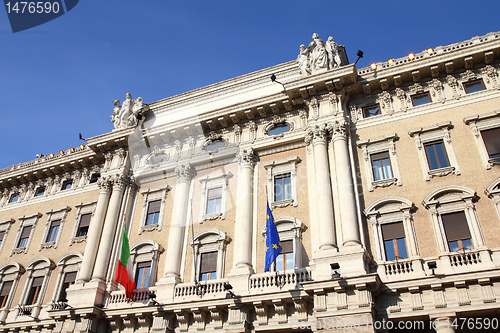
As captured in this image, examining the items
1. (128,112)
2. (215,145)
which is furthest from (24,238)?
(215,145)

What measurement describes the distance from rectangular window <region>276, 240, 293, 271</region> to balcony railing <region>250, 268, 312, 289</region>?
967 mm

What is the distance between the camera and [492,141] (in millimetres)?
19156

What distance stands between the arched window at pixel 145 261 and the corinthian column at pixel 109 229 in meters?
1.41

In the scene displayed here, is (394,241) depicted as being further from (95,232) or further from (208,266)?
(95,232)

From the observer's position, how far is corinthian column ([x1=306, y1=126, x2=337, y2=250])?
1875 centimetres

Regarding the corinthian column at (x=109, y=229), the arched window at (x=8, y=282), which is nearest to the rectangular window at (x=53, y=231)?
the arched window at (x=8, y=282)

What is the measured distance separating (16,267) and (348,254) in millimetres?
20376

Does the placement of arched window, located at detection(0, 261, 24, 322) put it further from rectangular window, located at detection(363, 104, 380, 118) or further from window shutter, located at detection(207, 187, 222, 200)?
rectangular window, located at detection(363, 104, 380, 118)

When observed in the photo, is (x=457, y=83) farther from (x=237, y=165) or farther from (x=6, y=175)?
(x=6, y=175)

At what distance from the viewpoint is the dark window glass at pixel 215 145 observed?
25562 mm

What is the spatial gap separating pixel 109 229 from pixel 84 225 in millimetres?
3131

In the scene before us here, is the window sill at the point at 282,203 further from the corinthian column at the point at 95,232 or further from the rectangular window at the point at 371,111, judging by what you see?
the corinthian column at the point at 95,232

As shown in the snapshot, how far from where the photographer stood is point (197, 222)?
23.0 meters

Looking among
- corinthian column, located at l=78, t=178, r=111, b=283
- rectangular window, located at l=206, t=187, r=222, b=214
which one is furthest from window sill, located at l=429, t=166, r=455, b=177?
Answer: corinthian column, located at l=78, t=178, r=111, b=283
